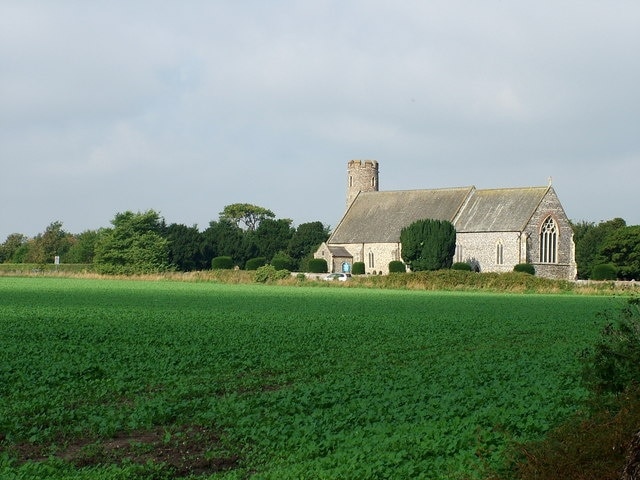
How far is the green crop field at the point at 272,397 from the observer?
9.08 meters

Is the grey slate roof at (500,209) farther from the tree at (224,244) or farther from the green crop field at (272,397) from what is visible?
the green crop field at (272,397)

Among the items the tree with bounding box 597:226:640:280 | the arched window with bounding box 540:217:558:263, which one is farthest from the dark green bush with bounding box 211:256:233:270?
the tree with bounding box 597:226:640:280

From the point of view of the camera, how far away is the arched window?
7831 cm

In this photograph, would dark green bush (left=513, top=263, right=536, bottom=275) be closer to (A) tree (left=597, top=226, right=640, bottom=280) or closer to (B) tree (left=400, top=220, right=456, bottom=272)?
(B) tree (left=400, top=220, right=456, bottom=272)

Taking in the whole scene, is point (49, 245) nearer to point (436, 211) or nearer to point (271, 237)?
point (271, 237)

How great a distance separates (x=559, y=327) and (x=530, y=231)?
52.0 metres

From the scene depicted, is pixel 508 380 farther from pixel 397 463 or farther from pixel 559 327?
pixel 559 327

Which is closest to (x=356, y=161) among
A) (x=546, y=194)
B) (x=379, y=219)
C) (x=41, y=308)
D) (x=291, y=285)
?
(x=379, y=219)

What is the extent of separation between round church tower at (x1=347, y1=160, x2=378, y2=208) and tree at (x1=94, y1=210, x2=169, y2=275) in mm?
26595

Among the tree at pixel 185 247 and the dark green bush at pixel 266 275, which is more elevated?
the tree at pixel 185 247

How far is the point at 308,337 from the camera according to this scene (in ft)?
71.3

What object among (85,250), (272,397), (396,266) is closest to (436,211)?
(396,266)

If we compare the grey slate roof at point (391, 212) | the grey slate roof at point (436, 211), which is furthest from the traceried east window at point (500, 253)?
the grey slate roof at point (391, 212)

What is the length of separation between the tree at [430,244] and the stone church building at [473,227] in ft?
15.3
